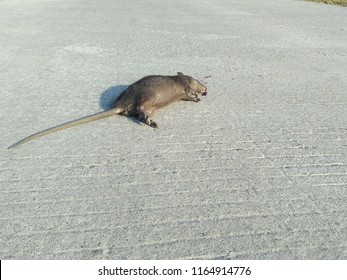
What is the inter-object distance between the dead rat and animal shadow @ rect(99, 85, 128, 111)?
1.07ft

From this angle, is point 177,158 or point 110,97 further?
point 110,97

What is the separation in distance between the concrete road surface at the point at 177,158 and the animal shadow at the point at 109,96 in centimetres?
3

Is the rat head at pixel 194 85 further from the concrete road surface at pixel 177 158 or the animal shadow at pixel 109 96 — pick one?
the animal shadow at pixel 109 96

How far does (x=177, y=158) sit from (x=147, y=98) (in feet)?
3.34

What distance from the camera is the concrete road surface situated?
271 centimetres

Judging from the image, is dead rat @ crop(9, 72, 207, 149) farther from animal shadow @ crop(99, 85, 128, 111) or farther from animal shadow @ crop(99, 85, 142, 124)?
animal shadow @ crop(99, 85, 128, 111)

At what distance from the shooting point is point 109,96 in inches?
202

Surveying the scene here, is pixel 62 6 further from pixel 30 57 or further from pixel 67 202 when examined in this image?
pixel 67 202

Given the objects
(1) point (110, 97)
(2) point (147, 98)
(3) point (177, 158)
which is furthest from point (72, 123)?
(3) point (177, 158)

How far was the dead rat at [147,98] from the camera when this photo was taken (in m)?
4.29

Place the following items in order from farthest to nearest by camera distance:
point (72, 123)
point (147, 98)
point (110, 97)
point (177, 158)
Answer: point (110, 97)
point (147, 98)
point (72, 123)
point (177, 158)

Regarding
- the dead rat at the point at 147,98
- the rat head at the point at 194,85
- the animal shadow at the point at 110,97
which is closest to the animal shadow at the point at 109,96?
the animal shadow at the point at 110,97

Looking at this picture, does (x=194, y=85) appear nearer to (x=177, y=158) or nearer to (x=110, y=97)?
(x=110, y=97)

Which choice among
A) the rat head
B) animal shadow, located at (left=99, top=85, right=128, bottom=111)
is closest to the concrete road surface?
animal shadow, located at (left=99, top=85, right=128, bottom=111)
